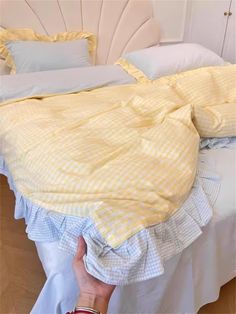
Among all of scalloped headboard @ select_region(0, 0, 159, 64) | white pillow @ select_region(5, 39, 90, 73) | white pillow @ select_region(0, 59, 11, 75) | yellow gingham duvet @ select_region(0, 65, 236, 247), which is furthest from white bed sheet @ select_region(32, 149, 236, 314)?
scalloped headboard @ select_region(0, 0, 159, 64)

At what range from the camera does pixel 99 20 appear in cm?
222

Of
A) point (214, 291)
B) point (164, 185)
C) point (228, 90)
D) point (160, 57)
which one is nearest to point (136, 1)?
point (160, 57)

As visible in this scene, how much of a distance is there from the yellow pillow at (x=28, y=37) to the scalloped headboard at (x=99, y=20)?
55mm

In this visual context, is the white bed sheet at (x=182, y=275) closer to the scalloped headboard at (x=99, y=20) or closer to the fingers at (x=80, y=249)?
the fingers at (x=80, y=249)

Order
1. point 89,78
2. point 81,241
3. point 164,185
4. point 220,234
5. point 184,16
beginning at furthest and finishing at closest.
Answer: point 184,16 → point 89,78 → point 220,234 → point 164,185 → point 81,241

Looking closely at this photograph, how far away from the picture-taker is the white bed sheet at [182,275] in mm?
814

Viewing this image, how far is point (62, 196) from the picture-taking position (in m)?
0.86

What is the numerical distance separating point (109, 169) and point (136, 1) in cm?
193

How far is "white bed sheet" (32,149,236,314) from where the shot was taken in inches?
32.0

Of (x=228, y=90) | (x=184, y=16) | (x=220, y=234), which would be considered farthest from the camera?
(x=184, y=16)

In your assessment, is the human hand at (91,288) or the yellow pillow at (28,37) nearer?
the human hand at (91,288)

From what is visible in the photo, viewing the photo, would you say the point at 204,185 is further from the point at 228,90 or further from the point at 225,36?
the point at 225,36

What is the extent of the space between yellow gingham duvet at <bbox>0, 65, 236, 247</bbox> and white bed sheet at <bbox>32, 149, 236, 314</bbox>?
0.15 m

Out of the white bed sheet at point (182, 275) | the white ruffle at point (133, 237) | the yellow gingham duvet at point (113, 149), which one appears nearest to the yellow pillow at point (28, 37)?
the yellow gingham duvet at point (113, 149)
